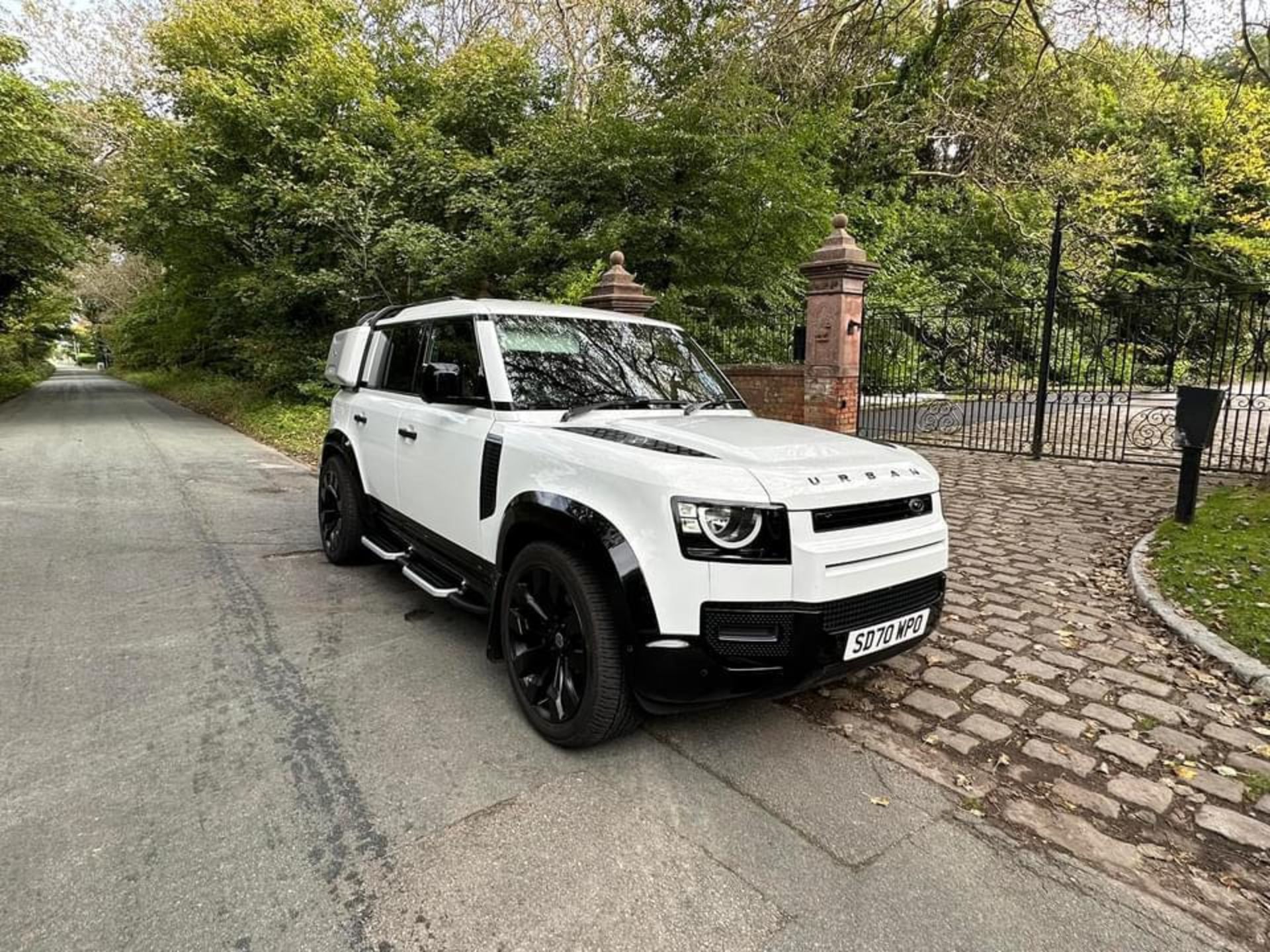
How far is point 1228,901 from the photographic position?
7.07 ft

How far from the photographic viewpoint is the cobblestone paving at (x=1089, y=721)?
2.41m

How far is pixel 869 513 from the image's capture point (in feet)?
9.23

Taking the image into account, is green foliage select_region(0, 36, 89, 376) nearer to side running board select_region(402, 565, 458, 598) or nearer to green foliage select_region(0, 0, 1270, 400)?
green foliage select_region(0, 0, 1270, 400)

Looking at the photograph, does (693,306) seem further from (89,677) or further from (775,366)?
(89,677)

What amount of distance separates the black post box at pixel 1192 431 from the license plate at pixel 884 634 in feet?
13.9

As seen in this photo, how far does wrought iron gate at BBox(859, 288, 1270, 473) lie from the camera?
869cm

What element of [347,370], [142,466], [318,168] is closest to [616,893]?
[347,370]

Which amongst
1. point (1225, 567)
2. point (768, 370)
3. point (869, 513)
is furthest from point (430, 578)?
point (768, 370)

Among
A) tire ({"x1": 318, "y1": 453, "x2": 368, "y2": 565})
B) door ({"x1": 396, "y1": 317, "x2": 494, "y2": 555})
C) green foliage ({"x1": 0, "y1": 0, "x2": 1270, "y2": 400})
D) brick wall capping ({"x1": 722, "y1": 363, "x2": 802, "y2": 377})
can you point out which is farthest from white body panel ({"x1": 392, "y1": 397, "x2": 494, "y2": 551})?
green foliage ({"x1": 0, "y1": 0, "x2": 1270, "y2": 400})

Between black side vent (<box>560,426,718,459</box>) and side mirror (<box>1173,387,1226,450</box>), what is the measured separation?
→ 197 inches

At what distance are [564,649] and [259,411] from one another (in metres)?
16.5

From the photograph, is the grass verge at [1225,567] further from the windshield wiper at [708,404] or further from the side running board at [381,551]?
the side running board at [381,551]

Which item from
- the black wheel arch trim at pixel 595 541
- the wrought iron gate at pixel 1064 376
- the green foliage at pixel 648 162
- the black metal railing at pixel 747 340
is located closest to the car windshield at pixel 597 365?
the black wheel arch trim at pixel 595 541

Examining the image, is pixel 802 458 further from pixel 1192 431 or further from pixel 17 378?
pixel 17 378
